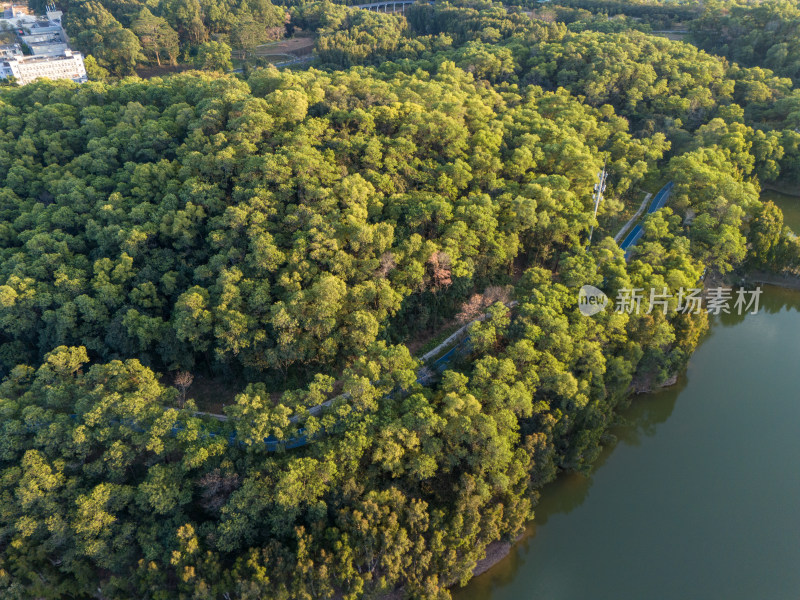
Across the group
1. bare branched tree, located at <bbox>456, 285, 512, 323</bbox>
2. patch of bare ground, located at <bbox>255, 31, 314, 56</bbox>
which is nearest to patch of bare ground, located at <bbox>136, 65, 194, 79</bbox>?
patch of bare ground, located at <bbox>255, 31, 314, 56</bbox>

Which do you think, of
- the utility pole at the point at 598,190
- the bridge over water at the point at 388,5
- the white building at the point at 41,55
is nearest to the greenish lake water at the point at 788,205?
the utility pole at the point at 598,190

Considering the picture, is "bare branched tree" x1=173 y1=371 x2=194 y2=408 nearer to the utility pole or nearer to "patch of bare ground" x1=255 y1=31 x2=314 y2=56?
the utility pole

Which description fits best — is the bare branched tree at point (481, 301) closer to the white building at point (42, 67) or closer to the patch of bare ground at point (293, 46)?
the patch of bare ground at point (293, 46)

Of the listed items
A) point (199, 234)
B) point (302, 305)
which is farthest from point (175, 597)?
point (199, 234)

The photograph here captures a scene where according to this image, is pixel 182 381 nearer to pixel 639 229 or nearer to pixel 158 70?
pixel 639 229

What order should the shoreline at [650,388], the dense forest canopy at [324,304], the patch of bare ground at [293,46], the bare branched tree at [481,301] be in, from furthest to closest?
the patch of bare ground at [293,46] < the bare branched tree at [481,301] < the shoreline at [650,388] < the dense forest canopy at [324,304]

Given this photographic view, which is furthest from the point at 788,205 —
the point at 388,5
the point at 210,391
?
the point at 388,5

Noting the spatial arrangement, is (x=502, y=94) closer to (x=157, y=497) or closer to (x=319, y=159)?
(x=319, y=159)
